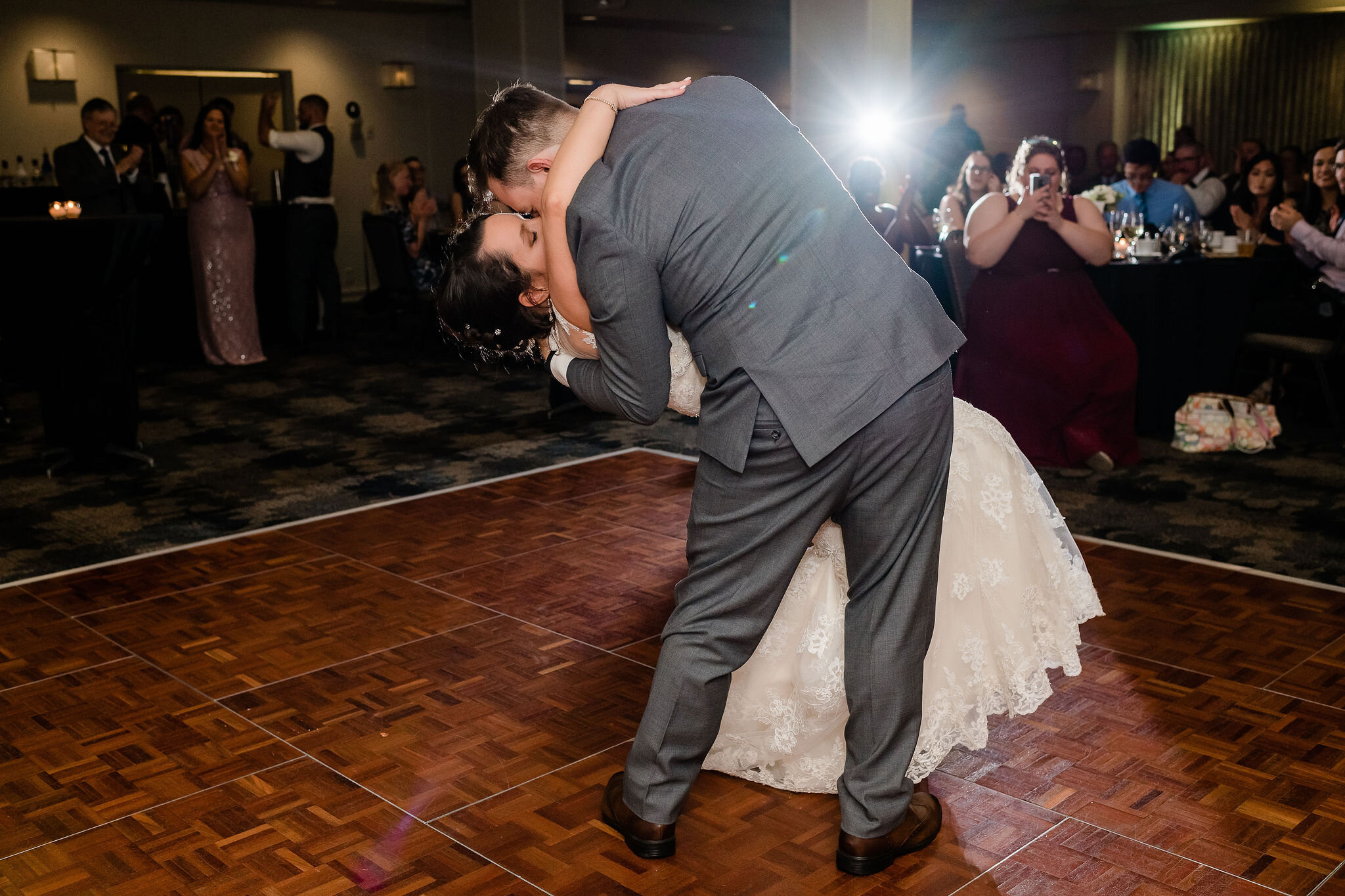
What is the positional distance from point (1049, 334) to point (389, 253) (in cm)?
542

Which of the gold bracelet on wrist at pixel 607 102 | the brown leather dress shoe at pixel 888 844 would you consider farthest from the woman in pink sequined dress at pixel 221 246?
the brown leather dress shoe at pixel 888 844

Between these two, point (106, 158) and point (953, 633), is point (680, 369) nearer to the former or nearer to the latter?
point (953, 633)

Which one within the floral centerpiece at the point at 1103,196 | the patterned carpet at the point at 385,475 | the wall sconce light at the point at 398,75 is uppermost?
the wall sconce light at the point at 398,75

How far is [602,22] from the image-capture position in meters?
14.3

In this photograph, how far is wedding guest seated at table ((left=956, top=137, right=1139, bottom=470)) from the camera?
4859mm

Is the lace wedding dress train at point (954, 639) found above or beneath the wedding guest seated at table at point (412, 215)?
beneath

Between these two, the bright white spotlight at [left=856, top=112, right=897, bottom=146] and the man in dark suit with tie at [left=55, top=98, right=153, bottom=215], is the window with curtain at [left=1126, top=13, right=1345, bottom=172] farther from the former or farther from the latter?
the man in dark suit with tie at [left=55, top=98, right=153, bottom=215]

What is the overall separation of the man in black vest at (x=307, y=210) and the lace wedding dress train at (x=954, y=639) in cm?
733

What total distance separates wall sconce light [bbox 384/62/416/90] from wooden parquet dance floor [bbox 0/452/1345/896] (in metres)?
10.2

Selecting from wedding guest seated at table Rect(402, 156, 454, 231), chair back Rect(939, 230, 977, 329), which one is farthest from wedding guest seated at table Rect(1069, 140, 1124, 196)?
chair back Rect(939, 230, 977, 329)

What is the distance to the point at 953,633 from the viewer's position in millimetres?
2301

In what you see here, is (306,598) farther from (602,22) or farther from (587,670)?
(602,22)

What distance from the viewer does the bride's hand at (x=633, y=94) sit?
1.79 metres

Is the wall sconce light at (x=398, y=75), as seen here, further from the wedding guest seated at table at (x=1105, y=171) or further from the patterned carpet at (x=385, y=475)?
the wedding guest seated at table at (x=1105, y=171)
